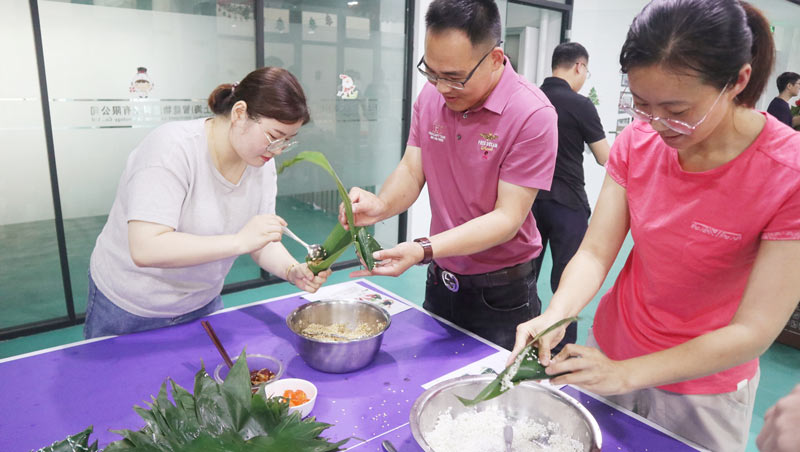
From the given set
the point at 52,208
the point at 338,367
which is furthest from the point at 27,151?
the point at 338,367

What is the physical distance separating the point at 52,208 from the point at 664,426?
12.4 feet

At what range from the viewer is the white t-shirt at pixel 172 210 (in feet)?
5.49

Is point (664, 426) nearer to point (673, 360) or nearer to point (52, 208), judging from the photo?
point (673, 360)

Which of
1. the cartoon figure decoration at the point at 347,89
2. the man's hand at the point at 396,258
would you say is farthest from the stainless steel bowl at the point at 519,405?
the cartoon figure decoration at the point at 347,89

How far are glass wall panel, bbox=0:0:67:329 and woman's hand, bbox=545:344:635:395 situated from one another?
3.57 m

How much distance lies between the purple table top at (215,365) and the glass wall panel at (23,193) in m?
2.32

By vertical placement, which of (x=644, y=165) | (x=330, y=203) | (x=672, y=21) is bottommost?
(x=330, y=203)

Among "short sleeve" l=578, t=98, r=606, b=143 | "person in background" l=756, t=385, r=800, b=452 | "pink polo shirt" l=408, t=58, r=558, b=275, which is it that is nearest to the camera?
"person in background" l=756, t=385, r=800, b=452

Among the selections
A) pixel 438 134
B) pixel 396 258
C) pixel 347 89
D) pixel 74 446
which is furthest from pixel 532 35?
pixel 74 446

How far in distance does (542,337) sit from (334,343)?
579 mm

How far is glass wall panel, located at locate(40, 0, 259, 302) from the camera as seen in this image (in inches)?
134

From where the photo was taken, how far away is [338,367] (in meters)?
1.57

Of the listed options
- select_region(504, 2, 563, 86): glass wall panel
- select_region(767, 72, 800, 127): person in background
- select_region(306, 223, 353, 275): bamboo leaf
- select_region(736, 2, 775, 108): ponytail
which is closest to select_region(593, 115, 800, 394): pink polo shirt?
select_region(736, 2, 775, 108): ponytail

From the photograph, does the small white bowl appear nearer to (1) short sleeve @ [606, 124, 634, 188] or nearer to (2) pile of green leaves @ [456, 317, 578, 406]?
(2) pile of green leaves @ [456, 317, 578, 406]
